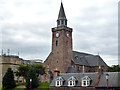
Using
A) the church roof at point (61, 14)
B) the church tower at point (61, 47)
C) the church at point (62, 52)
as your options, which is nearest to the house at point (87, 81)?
the church at point (62, 52)

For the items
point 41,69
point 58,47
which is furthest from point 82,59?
point 41,69

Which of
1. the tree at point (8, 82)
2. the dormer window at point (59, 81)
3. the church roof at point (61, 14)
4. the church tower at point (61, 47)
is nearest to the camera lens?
the dormer window at point (59, 81)

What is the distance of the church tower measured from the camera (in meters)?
73.5

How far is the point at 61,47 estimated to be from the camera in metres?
74.1

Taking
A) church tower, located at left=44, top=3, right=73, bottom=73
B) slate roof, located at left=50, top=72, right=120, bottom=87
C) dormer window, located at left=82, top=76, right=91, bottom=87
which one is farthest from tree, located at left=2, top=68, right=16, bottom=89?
dormer window, located at left=82, top=76, right=91, bottom=87

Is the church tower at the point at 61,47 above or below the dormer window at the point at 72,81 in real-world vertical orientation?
above

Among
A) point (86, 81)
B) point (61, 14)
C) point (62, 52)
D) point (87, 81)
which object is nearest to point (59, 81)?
point (86, 81)

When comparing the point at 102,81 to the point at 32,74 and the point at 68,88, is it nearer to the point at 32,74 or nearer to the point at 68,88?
the point at 68,88

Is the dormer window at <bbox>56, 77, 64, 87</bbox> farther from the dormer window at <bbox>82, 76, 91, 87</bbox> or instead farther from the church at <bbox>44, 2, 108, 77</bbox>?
the church at <bbox>44, 2, 108, 77</bbox>

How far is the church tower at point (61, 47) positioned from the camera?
73475mm

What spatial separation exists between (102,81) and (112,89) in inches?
112

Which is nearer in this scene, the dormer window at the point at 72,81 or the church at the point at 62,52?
the dormer window at the point at 72,81

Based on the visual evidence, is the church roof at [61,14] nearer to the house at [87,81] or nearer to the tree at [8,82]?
the tree at [8,82]

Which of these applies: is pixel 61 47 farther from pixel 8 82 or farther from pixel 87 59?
pixel 8 82
